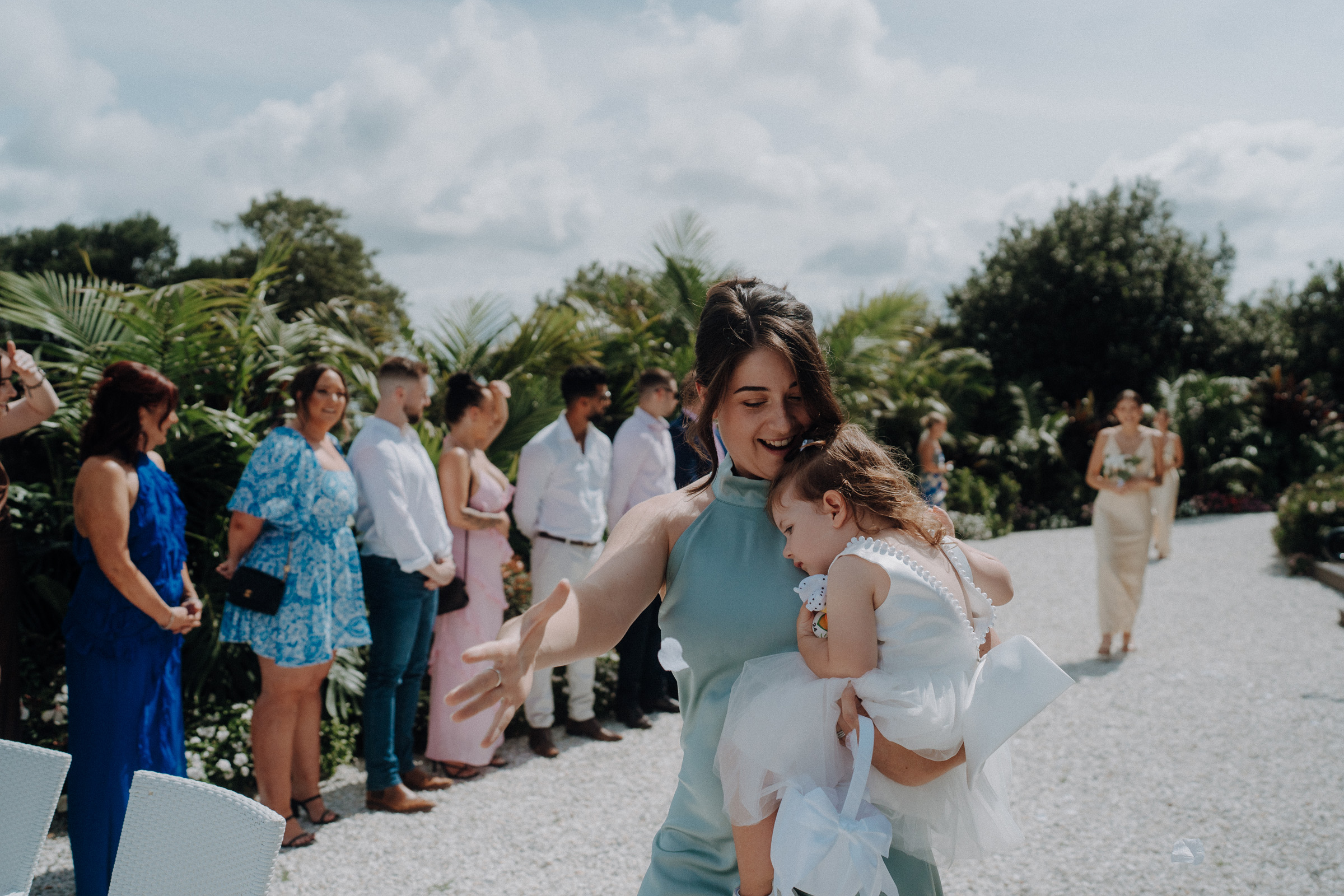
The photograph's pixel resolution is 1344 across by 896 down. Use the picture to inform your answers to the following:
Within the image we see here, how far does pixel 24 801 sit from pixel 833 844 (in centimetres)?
217

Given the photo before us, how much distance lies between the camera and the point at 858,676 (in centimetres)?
164

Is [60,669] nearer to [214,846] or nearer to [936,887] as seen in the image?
[214,846]

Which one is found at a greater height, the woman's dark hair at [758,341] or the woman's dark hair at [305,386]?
the woman's dark hair at [758,341]

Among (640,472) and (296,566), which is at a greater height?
(640,472)

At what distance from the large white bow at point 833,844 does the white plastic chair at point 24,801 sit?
1956mm

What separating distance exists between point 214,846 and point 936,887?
1598 mm

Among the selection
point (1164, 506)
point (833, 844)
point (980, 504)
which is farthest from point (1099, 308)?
point (833, 844)

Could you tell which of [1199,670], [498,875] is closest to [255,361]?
[498,875]

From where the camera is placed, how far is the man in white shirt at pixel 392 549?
4.45 meters

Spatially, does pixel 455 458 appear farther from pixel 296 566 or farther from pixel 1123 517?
pixel 1123 517

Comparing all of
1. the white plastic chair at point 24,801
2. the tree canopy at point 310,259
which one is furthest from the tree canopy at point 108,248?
the white plastic chair at point 24,801

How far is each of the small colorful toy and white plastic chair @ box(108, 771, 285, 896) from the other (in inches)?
51.5

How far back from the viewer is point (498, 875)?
393 centimetres

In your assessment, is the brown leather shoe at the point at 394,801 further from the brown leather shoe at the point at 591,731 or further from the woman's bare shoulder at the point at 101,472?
the woman's bare shoulder at the point at 101,472
